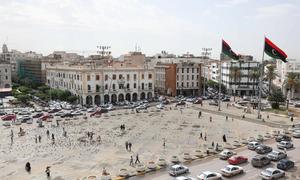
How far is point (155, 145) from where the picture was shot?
1770 inches

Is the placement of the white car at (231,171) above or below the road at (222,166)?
above

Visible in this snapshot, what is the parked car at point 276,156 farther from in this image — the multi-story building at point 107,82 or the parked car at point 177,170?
the multi-story building at point 107,82

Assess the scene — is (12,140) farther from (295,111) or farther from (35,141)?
(295,111)

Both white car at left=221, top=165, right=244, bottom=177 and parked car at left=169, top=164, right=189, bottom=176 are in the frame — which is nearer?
white car at left=221, top=165, right=244, bottom=177

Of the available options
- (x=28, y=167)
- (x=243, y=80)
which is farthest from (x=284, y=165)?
(x=243, y=80)

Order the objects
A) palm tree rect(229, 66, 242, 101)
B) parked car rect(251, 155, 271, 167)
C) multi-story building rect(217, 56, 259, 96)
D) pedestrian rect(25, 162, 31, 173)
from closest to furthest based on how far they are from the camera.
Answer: parked car rect(251, 155, 271, 167) < pedestrian rect(25, 162, 31, 173) < palm tree rect(229, 66, 242, 101) < multi-story building rect(217, 56, 259, 96)

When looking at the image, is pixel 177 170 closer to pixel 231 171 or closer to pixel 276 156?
pixel 231 171

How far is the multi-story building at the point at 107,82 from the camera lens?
86.5m

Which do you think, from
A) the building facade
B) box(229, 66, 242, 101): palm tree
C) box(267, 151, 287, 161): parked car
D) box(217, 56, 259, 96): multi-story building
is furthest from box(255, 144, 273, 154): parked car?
box(217, 56, 259, 96): multi-story building

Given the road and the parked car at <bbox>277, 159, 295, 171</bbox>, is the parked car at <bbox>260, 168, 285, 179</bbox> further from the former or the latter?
the parked car at <bbox>277, 159, 295, 171</bbox>

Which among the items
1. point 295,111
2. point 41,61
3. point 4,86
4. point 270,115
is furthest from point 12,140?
point 41,61

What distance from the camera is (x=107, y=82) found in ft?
293

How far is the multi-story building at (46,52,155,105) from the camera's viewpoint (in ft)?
284

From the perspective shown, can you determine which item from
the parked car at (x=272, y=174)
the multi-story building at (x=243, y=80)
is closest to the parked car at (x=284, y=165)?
the parked car at (x=272, y=174)
